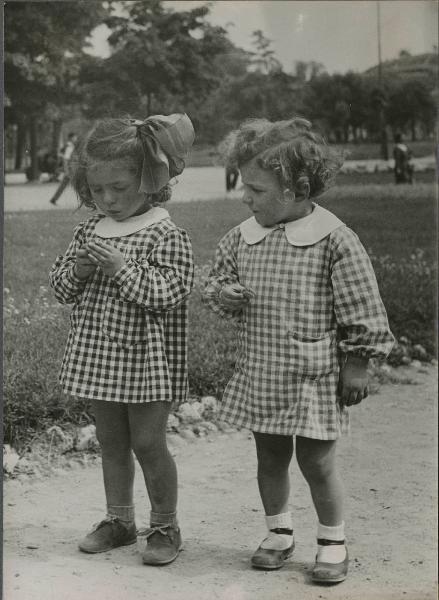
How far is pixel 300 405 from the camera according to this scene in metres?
2.68

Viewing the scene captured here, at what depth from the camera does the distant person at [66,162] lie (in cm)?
302

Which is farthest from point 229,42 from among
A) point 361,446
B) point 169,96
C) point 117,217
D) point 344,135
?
point 361,446

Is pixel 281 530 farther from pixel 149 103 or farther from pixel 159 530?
pixel 149 103

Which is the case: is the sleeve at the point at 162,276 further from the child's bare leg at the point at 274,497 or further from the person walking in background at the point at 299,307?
the child's bare leg at the point at 274,497

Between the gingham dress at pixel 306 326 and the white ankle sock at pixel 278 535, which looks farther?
the white ankle sock at pixel 278 535

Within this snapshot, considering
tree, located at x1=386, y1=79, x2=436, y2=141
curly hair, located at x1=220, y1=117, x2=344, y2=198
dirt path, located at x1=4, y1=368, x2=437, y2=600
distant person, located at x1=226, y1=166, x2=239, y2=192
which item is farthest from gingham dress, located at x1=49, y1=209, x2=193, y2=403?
tree, located at x1=386, y1=79, x2=436, y2=141

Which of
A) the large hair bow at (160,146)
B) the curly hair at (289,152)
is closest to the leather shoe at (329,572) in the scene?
the curly hair at (289,152)

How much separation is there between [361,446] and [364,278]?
1.20 meters

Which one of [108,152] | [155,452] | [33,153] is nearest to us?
[108,152]

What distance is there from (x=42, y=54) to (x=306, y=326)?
1.30m

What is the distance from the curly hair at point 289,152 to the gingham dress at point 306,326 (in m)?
0.12

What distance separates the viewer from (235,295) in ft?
8.83

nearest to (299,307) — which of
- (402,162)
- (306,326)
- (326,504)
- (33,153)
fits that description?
(306,326)

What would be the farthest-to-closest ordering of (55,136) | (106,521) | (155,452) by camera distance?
(55,136), (106,521), (155,452)
